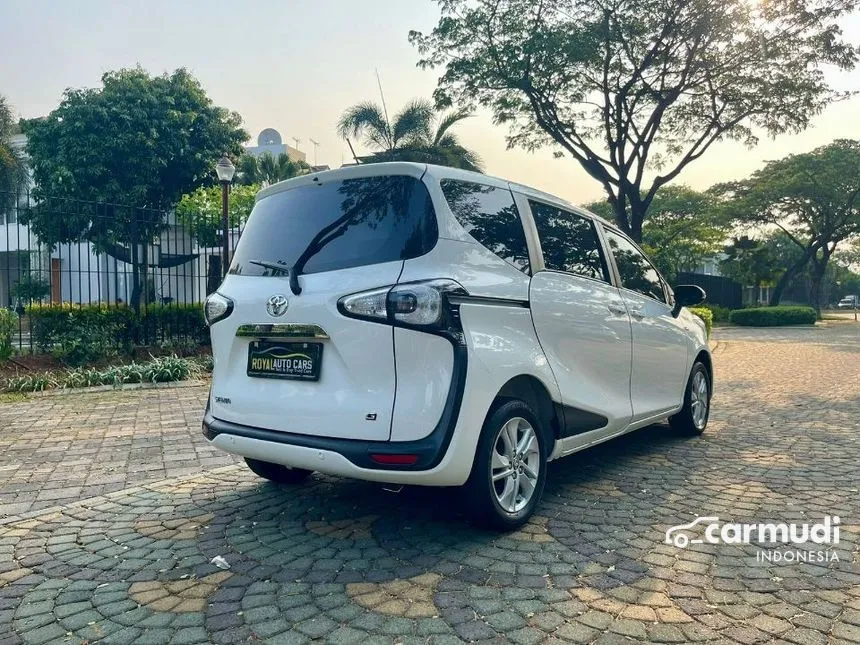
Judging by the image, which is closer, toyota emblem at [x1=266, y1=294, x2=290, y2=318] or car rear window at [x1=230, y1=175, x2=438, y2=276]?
car rear window at [x1=230, y1=175, x2=438, y2=276]

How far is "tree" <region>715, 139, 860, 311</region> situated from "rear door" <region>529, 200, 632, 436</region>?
35.3 m

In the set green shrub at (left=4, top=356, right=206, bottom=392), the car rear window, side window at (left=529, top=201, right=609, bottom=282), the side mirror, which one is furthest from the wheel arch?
green shrub at (left=4, top=356, right=206, bottom=392)

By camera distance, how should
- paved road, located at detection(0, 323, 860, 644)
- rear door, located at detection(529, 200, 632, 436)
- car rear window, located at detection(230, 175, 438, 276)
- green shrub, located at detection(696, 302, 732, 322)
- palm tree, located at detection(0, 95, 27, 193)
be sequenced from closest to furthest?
paved road, located at detection(0, 323, 860, 644) → car rear window, located at detection(230, 175, 438, 276) → rear door, located at detection(529, 200, 632, 436) → palm tree, located at detection(0, 95, 27, 193) → green shrub, located at detection(696, 302, 732, 322)

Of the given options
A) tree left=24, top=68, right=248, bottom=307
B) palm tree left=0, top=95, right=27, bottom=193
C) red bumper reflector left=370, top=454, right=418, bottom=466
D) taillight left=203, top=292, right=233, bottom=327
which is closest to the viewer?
red bumper reflector left=370, top=454, right=418, bottom=466

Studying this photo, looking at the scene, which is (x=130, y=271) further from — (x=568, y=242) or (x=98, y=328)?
(x=568, y=242)

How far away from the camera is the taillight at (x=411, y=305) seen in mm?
2973

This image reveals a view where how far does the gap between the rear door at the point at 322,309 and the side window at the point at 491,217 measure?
226mm

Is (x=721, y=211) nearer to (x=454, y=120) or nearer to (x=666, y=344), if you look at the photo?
(x=454, y=120)

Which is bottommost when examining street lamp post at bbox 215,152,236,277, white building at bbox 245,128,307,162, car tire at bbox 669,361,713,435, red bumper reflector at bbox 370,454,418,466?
car tire at bbox 669,361,713,435

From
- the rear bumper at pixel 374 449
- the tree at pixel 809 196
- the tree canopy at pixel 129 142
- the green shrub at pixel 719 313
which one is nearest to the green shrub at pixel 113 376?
the rear bumper at pixel 374 449

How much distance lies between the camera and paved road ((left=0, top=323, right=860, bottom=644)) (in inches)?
98.7

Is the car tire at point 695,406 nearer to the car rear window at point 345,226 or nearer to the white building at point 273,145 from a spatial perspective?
the car rear window at point 345,226

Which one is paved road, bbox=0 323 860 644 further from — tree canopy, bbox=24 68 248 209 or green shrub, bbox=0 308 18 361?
tree canopy, bbox=24 68 248 209

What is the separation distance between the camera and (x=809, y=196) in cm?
3531
